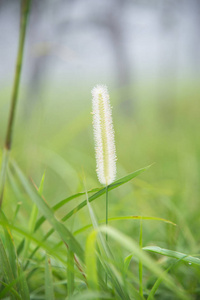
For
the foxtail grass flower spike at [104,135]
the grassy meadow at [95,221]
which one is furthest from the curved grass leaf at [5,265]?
the foxtail grass flower spike at [104,135]

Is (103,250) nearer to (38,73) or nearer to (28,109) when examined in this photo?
(28,109)

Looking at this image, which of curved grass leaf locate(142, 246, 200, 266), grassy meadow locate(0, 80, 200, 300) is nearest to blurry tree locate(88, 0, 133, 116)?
grassy meadow locate(0, 80, 200, 300)

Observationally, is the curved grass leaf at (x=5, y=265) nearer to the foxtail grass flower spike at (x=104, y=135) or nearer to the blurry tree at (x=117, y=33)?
the foxtail grass flower spike at (x=104, y=135)

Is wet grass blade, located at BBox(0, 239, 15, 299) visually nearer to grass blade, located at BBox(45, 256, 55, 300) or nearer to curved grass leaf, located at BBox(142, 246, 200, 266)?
grass blade, located at BBox(45, 256, 55, 300)

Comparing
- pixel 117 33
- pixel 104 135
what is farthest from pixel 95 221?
pixel 117 33

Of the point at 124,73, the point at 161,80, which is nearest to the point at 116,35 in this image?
the point at 124,73

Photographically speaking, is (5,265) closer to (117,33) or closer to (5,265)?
(5,265)
